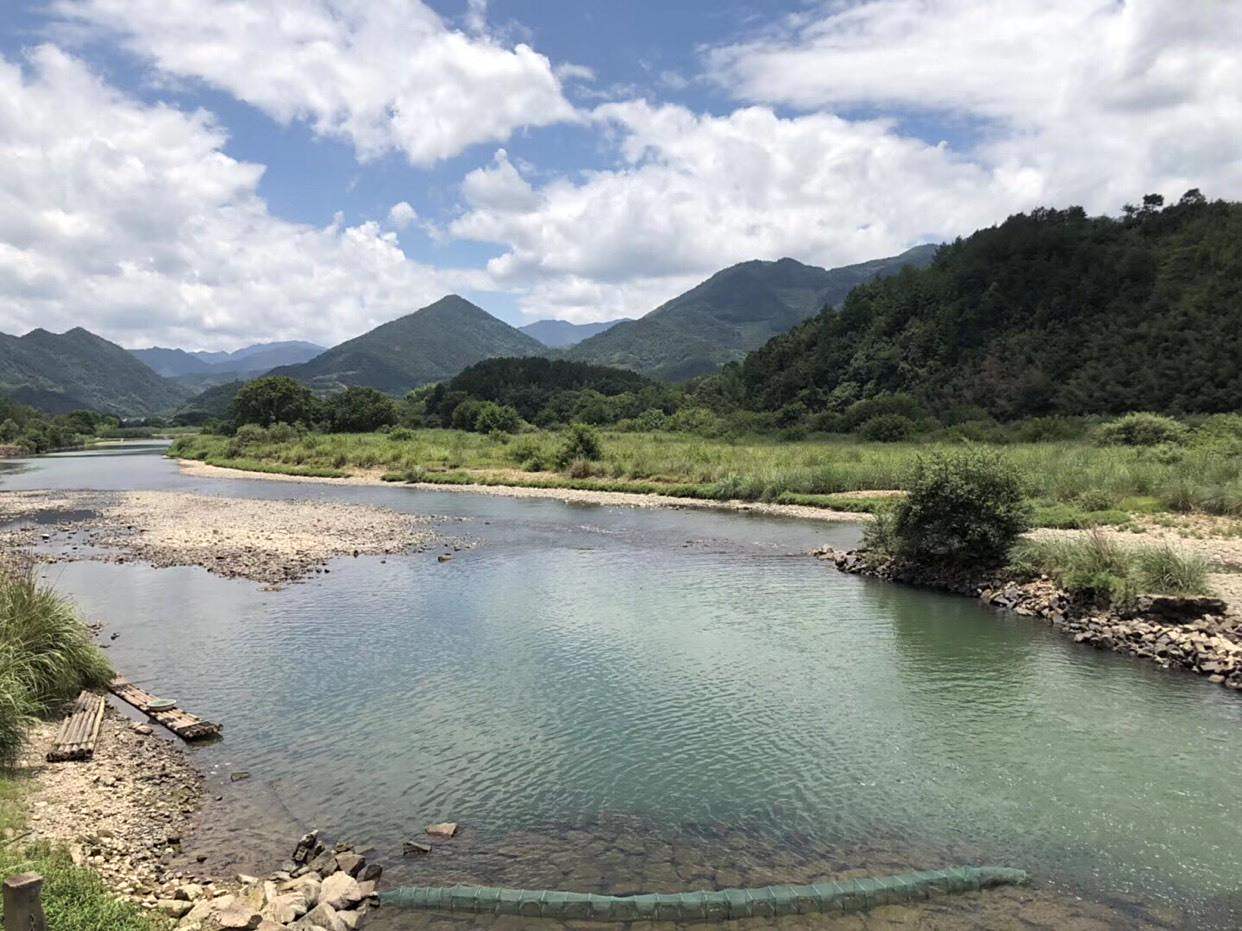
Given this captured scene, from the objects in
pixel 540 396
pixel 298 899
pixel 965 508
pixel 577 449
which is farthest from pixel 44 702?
pixel 540 396

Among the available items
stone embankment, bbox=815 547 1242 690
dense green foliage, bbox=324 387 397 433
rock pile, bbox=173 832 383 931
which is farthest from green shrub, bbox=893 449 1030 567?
dense green foliage, bbox=324 387 397 433

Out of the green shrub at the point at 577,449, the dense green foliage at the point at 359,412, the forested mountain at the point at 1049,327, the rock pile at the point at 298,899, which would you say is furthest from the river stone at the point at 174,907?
the dense green foliage at the point at 359,412

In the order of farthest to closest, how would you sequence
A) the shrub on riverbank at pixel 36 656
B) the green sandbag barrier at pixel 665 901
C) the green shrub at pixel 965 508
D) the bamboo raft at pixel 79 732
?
the green shrub at pixel 965 508, the bamboo raft at pixel 79 732, the shrub on riverbank at pixel 36 656, the green sandbag barrier at pixel 665 901

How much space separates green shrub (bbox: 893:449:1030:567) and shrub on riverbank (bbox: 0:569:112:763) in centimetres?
2146

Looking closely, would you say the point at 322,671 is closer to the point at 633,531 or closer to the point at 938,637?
the point at 938,637

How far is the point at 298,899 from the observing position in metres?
7.91

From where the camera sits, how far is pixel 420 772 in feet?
38.0

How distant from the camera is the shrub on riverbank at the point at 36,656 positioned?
36.0 feet

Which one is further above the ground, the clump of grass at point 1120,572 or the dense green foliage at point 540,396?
the dense green foliage at point 540,396

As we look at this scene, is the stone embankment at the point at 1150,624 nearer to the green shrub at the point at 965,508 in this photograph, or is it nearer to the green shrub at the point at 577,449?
the green shrub at the point at 965,508

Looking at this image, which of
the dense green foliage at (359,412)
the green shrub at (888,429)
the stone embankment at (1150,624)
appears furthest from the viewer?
the dense green foliage at (359,412)

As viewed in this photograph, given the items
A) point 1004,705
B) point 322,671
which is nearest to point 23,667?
point 322,671

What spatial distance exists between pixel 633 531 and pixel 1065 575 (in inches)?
751

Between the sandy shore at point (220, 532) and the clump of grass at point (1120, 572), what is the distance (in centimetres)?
2197
